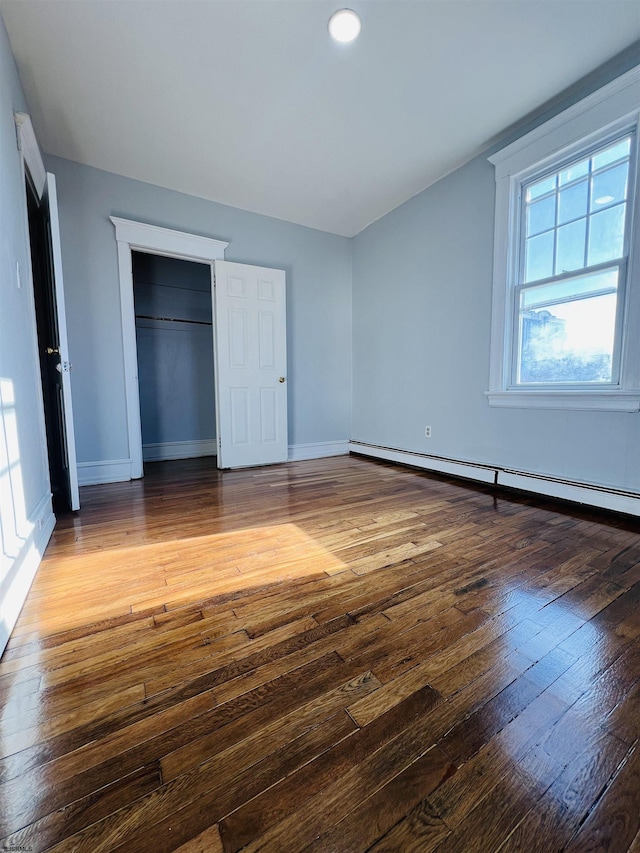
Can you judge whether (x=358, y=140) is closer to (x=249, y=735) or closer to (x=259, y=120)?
(x=259, y=120)

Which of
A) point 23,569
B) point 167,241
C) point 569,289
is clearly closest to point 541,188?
point 569,289

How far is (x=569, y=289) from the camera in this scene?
2441 mm

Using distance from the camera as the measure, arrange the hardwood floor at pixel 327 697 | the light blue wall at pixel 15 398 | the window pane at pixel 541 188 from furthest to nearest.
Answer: the window pane at pixel 541 188, the light blue wall at pixel 15 398, the hardwood floor at pixel 327 697

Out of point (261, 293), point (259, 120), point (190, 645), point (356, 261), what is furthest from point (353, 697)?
point (356, 261)

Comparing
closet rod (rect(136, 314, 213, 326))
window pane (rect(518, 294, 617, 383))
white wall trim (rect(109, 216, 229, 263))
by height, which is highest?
white wall trim (rect(109, 216, 229, 263))

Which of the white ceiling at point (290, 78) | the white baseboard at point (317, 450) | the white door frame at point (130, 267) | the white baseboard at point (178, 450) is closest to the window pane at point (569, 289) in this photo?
the white ceiling at point (290, 78)

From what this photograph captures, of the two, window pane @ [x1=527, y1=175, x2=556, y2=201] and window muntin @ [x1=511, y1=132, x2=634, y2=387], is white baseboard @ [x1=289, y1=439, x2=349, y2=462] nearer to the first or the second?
window muntin @ [x1=511, y1=132, x2=634, y2=387]

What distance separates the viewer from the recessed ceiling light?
1803mm

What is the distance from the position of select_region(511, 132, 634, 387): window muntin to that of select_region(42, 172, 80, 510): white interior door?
3224 millimetres

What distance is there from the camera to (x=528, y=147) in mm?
2520

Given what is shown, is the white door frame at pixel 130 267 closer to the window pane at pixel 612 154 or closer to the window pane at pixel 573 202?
the window pane at pixel 573 202

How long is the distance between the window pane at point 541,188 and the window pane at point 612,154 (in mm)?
253

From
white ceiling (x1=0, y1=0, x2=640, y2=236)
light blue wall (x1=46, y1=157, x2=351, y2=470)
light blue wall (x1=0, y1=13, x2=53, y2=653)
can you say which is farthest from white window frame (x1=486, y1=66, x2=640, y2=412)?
light blue wall (x1=0, y1=13, x2=53, y2=653)

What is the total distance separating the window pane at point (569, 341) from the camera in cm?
228
